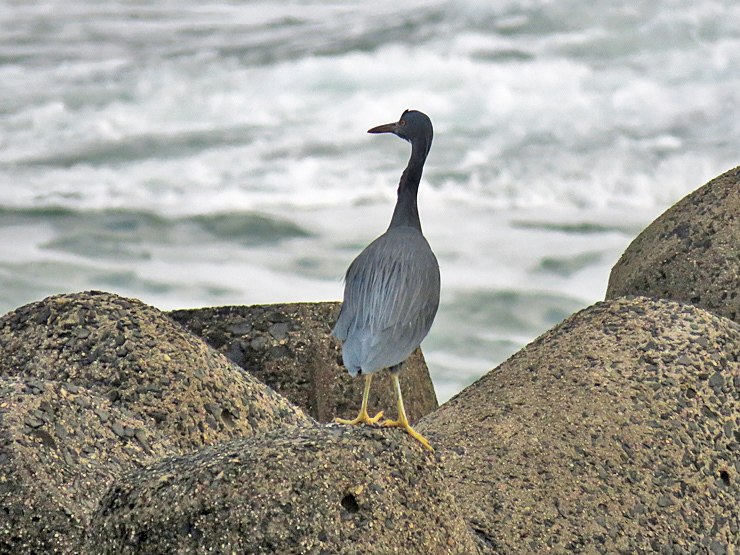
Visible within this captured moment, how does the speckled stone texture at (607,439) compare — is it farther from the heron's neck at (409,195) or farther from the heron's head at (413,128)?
the heron's head at (413,128)

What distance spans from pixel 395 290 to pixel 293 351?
151 inches

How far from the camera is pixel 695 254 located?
324 inches

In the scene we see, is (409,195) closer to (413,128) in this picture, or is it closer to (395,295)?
(413,128)

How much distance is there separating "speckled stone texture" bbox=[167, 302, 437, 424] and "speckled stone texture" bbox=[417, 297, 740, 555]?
1.73 metres

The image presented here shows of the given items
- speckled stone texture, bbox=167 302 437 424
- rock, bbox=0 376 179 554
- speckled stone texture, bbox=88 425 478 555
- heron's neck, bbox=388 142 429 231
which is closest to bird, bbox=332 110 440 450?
heron's neck, bbox=388 142 429 231

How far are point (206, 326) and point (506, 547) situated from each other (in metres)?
3.76

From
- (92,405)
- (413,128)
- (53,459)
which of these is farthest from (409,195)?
(53,459)

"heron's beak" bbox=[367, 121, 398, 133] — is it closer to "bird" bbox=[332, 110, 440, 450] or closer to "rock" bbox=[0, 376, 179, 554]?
"bird" bbox=[332, 110, 440, 450]

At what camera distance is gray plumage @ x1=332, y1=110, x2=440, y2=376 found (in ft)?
16.0

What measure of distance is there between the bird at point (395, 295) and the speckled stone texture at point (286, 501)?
267 millimetres

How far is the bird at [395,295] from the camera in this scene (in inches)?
193

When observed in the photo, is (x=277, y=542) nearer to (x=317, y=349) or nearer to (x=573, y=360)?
(x=573, y=360)

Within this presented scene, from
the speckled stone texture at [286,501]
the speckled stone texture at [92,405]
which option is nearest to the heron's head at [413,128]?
the speckled stone texture at [286,501]

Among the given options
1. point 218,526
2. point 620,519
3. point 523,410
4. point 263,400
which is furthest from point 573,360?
point 218,526
